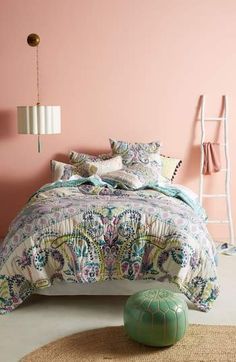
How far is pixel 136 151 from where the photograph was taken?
4461 mm

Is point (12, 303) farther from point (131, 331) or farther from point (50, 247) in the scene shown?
point (131, 331)

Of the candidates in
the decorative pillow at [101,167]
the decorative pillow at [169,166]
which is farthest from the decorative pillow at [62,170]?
the decorative pillow at [169,166]

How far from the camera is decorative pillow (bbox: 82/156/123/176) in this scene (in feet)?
14.0

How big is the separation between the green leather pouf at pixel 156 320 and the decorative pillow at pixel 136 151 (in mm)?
1903

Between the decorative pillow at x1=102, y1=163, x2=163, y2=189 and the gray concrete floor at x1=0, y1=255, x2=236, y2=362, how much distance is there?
3.12 feet

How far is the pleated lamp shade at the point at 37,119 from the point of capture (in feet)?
14.0

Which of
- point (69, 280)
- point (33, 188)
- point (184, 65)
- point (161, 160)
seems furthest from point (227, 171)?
point (69, 280)

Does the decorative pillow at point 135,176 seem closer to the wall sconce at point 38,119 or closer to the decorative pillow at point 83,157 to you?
the decorative pillow at point 83,157

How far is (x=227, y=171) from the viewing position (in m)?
4.76

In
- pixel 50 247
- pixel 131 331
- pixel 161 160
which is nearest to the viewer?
pixel 131 331

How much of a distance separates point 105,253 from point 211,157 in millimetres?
2133

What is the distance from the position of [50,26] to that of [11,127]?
1.06 metres

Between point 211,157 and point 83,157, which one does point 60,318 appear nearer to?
point 83,157

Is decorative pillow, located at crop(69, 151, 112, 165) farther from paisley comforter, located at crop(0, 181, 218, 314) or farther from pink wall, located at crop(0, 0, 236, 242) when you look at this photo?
paisley comforter, located at crop(0, 181, 218, 314)
